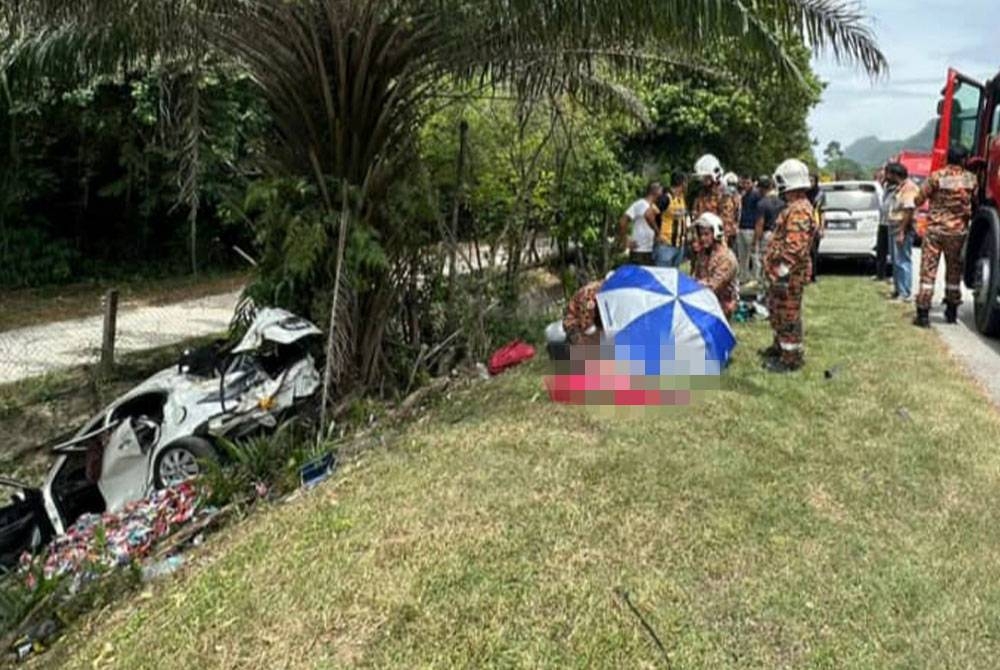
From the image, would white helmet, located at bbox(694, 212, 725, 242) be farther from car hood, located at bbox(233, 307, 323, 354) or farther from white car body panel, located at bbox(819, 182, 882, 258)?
white car body panel, located at bbox(819, 182, 882, 258)

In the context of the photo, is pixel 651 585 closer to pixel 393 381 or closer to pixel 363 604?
pixel 363 604

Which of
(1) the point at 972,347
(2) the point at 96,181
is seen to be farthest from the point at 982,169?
(2) the point at 96,181

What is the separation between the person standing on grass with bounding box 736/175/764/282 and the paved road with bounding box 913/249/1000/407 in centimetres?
257

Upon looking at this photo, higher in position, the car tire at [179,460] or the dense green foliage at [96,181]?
the dense green foliage at [96,181]

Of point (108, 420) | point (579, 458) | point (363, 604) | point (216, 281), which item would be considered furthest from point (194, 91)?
point (216, 281)

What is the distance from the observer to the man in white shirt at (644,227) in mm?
9578

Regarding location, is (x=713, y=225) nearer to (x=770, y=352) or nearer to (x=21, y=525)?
(x=770, y=352)

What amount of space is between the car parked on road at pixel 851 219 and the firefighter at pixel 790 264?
23.1 feet

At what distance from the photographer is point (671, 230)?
9.97m

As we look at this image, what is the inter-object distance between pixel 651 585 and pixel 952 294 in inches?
283

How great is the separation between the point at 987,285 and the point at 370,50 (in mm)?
6792

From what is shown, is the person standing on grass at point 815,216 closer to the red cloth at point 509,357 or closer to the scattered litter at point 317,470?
the red cloth at point 509,357

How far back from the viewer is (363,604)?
3178mm

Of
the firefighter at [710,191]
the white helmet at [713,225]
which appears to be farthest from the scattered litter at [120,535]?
the firefighter at [710,191]
